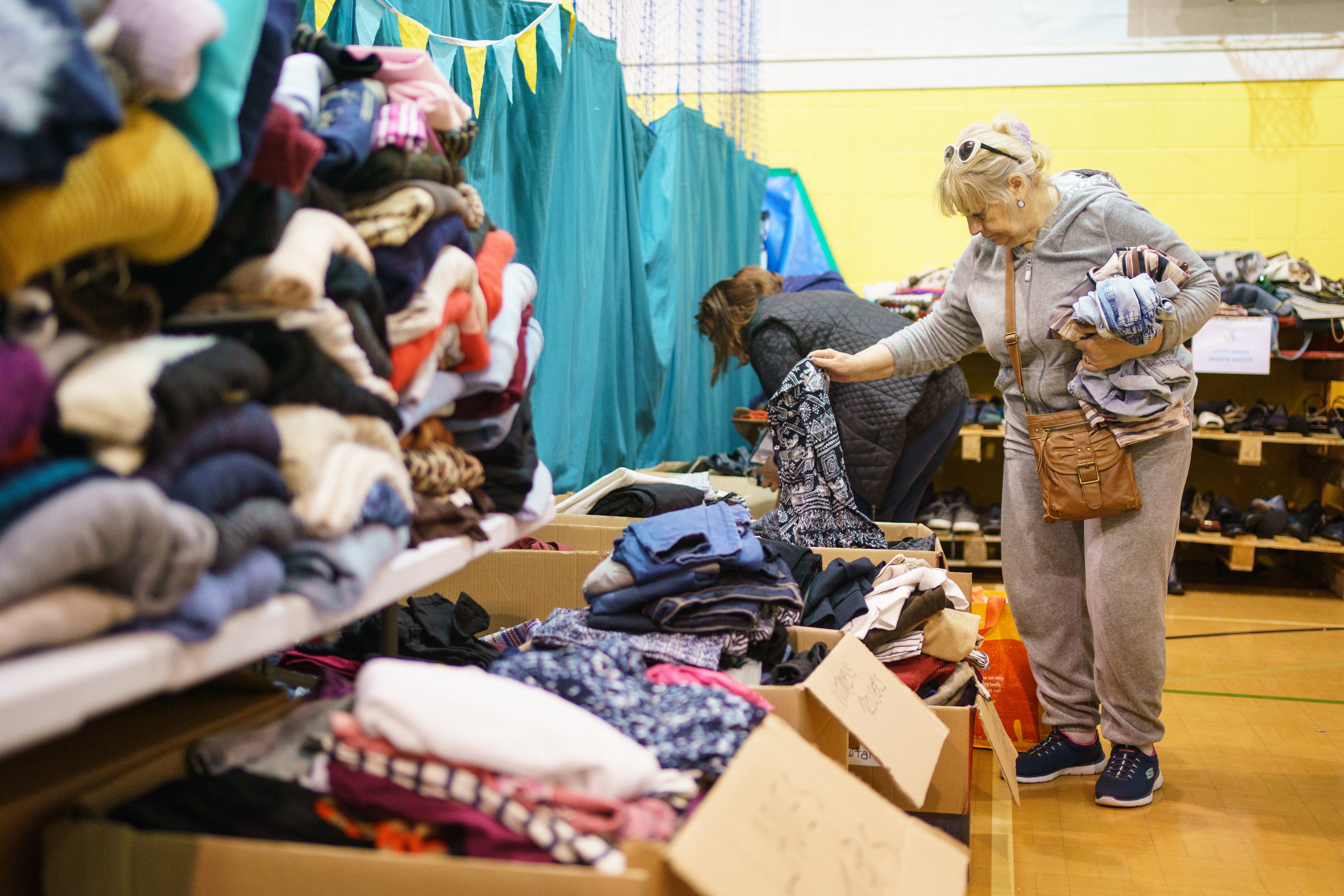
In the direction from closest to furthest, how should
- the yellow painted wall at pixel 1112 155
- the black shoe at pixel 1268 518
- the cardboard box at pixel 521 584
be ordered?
the cardboard box at pixel 521 584
the black shoe at pixel 1268 518
the yellow painted wall at pixel 1112 155

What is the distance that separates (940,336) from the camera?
2.51 meters

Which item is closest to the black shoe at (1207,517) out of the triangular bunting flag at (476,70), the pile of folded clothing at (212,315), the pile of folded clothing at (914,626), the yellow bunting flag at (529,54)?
the pile of folded clothing at (914,626)

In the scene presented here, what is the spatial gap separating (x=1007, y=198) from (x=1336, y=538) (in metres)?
3.36

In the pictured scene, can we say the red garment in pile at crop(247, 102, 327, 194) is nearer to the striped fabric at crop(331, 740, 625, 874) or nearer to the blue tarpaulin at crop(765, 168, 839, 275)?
the striped fabric at crop(331, 740, 625, 874)

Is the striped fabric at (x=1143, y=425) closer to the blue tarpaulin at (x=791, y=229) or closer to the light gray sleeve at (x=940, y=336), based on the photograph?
the light gray sleeve at (x=940, y=336)

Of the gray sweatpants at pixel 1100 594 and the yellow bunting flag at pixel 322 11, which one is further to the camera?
the gray sweatpants at pixel 1100 594

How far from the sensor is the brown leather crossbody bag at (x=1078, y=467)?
214cm

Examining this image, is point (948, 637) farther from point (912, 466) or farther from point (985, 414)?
point (985, 414)

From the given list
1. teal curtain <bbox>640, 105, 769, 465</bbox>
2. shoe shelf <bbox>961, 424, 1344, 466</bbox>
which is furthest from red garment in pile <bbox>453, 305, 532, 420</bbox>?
shoe shelf <bbox>961, 424, 1344, 466</bbox>

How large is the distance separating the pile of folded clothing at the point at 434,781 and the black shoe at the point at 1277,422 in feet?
15.1

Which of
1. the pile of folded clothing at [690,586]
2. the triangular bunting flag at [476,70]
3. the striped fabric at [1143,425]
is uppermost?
the triangular bunting flag at [476,70]

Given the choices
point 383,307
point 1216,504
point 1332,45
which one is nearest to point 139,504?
point 383,307

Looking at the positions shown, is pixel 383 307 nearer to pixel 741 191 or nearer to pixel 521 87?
pixel 521 87

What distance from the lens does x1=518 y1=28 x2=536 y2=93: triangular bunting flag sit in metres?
2.29
